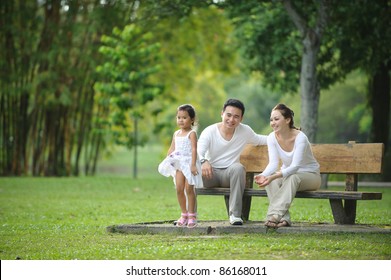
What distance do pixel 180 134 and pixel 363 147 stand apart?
200 centimetres

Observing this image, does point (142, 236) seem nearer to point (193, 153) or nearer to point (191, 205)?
point (191, 205)

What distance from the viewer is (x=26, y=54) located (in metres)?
23.5

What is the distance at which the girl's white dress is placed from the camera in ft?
28.3

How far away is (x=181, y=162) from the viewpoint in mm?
8641

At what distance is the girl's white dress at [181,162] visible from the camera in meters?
8.63

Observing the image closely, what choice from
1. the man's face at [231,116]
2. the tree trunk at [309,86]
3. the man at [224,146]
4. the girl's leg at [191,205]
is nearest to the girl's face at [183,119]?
the man at [224,146]

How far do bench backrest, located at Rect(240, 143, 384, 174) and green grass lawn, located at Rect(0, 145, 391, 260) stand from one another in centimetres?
77

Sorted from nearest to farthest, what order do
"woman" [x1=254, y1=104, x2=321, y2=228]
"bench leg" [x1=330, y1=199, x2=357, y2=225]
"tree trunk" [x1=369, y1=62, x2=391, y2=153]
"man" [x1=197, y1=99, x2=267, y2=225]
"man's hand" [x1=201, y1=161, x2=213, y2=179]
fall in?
"woman" [x1=254, y1=104, x2=321, y2=228] → "man's hand" [x1=201, y1=161, x2=213, y2=179] → "man" [x1=197, y1=99, x2=267, y2=225] → "bench leg" [x1=330, y1=199, x2=357, y2=225] → "tree trunk" [x1=369, y1=62, x2=391, y2=153]

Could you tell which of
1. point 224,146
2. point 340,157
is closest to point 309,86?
point 340,157

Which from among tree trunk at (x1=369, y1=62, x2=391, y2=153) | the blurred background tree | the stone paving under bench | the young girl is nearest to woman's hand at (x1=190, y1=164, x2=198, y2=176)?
the young girl

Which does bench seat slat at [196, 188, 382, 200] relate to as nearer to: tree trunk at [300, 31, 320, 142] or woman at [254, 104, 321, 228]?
woman at [254, 104, 321, 228]

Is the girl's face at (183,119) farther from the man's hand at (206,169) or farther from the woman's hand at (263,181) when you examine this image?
the woman's hand at (263,181)

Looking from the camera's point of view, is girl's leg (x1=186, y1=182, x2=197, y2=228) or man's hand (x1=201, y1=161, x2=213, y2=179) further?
man's hand (x1=201, y1=161, x2=213, y2=179)

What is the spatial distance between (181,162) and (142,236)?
866 mm
